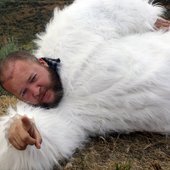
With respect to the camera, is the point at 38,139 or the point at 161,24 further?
the point at 161,24

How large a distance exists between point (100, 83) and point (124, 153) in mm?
298

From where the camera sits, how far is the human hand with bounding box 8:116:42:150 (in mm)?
2035

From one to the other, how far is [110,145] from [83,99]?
23cm

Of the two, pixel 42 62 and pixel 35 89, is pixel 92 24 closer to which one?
pixel 42 62

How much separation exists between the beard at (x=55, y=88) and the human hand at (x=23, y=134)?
0.28 metres

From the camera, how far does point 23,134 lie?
204cm

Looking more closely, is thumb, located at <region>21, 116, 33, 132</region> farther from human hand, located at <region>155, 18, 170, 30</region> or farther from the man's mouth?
human hand, located at <region>155, 18, 170, 30</region>

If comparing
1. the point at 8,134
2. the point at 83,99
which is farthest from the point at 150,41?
the point at 8,134

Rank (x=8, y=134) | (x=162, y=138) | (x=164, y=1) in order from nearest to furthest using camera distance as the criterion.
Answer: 1. (x=8, y=134)
2. (x=162, y=138)
3. (x=164, y=1)

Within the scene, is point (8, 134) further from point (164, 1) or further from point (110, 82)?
point (164, 1)

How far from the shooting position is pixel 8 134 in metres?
2.12

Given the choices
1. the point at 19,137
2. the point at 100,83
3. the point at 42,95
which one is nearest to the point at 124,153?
the point at 100,83

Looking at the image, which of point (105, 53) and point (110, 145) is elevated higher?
point (105, 53)

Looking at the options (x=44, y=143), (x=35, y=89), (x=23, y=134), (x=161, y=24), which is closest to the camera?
(x=23, y=134)
